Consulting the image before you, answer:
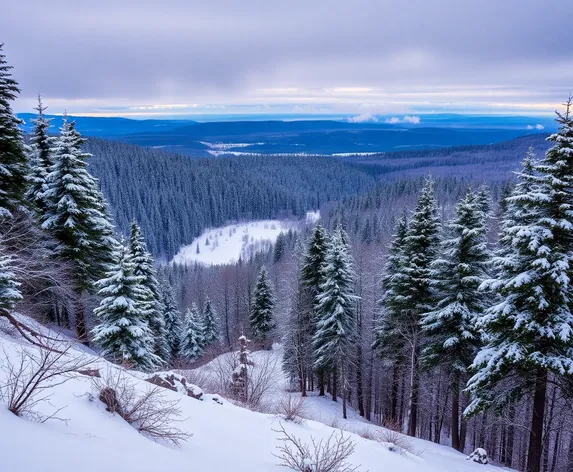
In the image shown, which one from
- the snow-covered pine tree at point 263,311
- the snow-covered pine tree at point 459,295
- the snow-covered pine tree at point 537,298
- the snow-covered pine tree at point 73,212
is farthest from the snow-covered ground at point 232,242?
the snow-covered pine tree at point 537,298

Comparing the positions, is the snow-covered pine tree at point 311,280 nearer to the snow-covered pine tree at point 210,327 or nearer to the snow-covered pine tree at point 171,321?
the snow-covered pine tree at point 171,321

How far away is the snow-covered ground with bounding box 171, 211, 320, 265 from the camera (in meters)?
112

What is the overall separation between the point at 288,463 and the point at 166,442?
85.6 inches

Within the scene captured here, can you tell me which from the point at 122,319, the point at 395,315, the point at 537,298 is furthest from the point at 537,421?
the point at 122,319

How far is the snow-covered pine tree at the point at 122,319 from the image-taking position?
1769 centimetres

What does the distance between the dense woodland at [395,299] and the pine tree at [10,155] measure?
7 centimetres

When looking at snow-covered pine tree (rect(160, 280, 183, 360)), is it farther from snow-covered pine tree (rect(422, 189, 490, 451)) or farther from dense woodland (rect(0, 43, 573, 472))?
snow-covered pine tree (rect(422, 189, 490, 451))

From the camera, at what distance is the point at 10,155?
18.5m

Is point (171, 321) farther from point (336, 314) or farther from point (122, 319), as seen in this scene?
point (122, 319)

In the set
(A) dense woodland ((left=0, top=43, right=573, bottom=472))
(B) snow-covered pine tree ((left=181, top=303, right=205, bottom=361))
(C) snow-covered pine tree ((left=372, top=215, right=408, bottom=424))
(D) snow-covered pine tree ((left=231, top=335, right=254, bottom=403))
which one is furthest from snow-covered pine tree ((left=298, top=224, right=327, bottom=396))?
(B) snow-covered pine tree ((left=181, top=303, right=205, bottom=361))

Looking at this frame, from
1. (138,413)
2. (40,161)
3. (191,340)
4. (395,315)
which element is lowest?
(191,340)

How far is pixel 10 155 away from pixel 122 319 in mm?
9663

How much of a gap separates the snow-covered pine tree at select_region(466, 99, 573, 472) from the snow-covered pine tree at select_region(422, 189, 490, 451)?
4.85m

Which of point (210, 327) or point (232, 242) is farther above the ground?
A: point (210, 327)
